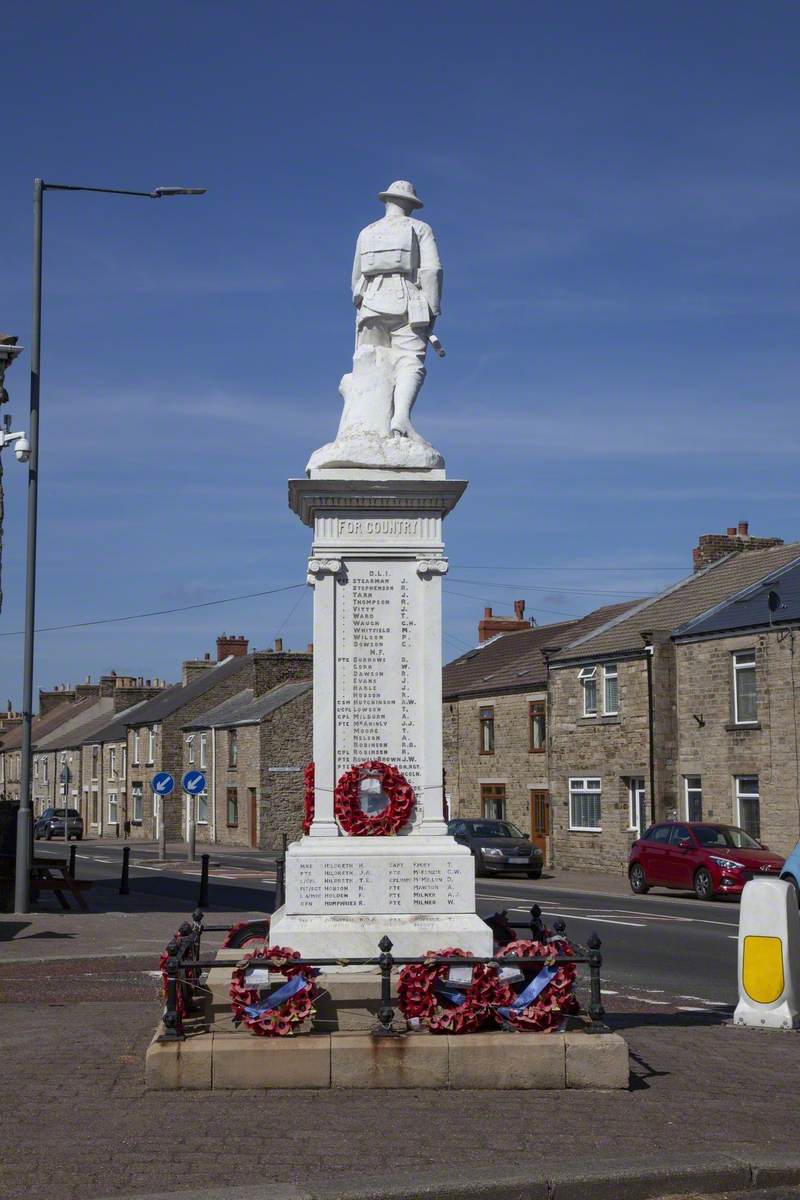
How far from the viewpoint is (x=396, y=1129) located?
6855mm

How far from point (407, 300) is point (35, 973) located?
7751mm

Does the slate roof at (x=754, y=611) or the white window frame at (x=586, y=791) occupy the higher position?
the slate roof at (x=754, y=611)

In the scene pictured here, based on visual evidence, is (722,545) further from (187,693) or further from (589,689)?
(187,693)

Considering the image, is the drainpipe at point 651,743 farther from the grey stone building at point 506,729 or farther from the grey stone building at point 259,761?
the grey stone building at point 259,761

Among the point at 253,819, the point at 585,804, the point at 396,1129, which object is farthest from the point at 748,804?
the point at 253,819

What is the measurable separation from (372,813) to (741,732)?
945 inches

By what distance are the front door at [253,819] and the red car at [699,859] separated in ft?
88.6

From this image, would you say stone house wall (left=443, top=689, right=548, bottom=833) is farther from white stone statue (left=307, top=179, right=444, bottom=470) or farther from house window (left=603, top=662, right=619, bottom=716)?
white stone statue (left=307, top=179, right=444, bottom=470)

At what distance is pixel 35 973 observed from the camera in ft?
44.3

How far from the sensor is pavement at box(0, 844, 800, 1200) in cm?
604

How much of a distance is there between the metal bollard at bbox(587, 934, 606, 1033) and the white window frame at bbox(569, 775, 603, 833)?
29.2 m

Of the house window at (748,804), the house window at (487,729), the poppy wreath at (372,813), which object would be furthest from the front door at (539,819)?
the poppy wreath at (372,813)

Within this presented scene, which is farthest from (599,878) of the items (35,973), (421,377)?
(421,377)

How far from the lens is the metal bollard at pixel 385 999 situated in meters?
7.77
